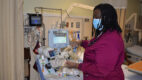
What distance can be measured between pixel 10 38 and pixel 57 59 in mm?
622

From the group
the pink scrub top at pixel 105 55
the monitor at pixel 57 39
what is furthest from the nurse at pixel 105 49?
the monitor at pixel 57 39

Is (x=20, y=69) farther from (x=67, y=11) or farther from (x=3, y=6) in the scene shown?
(x=67, y=11)

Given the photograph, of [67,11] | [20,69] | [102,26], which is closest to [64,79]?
[102,26]

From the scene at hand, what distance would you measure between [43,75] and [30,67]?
82cm

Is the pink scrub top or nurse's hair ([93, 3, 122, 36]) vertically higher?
nurse's hair ([93, 3, 122, 36])

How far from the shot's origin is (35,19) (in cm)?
172

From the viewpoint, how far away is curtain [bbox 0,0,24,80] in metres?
1.41

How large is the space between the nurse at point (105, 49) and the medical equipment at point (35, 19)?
40.1 inches

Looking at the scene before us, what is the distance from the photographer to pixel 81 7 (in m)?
2.11

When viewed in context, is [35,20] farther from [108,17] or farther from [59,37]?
[108,17]

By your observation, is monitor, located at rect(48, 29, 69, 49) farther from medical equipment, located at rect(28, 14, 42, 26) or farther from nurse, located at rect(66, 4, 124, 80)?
nurse, located at rect(66, 4, 124, 80)

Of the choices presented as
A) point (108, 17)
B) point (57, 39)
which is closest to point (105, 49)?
point (108, 17)

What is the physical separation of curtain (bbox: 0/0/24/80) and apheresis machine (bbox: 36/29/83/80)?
0.30 m

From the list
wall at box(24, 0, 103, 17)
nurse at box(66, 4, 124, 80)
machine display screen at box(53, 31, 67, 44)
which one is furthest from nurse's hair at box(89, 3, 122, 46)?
wall at box(24, 0, 103, 17)
